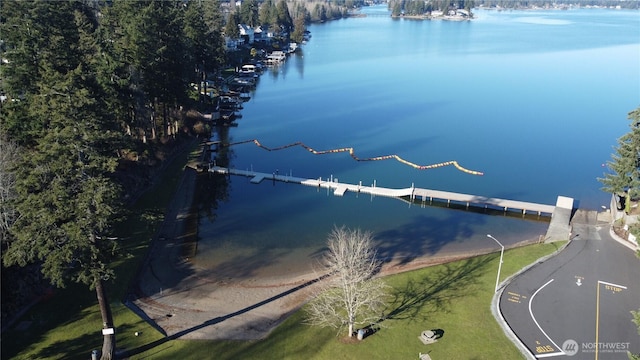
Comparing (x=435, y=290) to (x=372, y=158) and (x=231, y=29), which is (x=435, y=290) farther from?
(x=231, y=29)

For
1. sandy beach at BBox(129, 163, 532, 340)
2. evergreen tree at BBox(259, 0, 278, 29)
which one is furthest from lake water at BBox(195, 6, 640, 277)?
evergreen tree at BBox(259, 0, 278, 29)

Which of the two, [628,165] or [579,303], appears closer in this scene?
[579,303]

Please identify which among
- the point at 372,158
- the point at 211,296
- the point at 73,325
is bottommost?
the point at 211,296

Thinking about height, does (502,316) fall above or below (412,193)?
below

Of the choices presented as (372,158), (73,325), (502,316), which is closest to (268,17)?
(372,158)

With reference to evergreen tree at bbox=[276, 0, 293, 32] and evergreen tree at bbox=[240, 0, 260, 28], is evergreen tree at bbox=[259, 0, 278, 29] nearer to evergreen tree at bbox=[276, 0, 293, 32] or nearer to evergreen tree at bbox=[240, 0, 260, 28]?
evergreen tree at bbox=[276, 0, 293, 32]

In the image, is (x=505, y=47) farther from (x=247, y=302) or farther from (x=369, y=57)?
(x=247, y=302)
